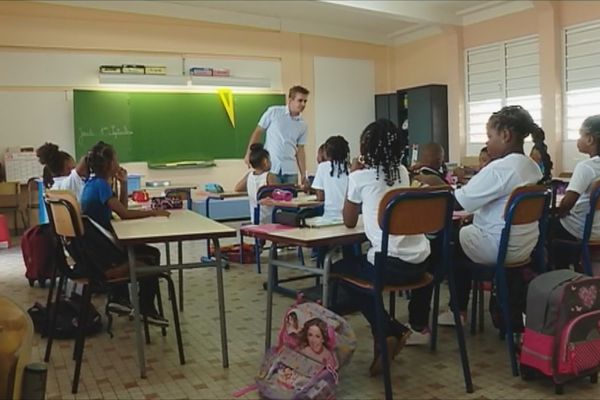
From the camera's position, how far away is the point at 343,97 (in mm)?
10719

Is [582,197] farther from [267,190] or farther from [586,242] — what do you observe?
[267,190]

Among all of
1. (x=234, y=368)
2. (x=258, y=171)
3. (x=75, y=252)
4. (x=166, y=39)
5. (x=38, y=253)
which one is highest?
(x=166, y=39)

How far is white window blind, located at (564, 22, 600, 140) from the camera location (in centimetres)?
779

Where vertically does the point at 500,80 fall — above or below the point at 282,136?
above

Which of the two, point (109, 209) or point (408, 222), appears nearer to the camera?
point (408, 222)

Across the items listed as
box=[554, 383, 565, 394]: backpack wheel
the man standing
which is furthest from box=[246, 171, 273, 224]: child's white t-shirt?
box=[554, 383, 565, 394]: backpack wheel

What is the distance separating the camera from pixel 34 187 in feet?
26.8

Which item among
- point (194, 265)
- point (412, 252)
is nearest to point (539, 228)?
point (412, 252)

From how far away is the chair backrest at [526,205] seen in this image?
8.86 feet

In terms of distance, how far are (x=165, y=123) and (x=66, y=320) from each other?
603 cm

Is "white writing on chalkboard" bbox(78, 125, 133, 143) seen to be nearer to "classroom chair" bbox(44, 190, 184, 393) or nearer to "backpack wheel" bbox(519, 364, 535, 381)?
"classroom chair" bbox(44, 190, 184, 393)

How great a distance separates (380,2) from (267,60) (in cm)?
222

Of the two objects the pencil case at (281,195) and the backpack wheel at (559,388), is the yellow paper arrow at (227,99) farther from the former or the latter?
the backpack wheel at (559,388)

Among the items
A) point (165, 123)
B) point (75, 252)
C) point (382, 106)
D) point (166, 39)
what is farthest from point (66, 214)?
point (382, 106)
